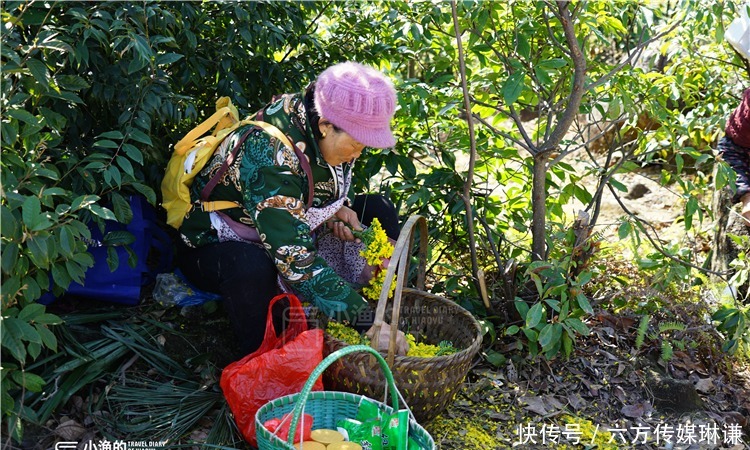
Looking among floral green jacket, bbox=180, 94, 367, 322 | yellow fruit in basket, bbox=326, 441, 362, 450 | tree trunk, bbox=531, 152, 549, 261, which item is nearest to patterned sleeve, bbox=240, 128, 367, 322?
floral green jacket, bbox=180, 94, 367, 322

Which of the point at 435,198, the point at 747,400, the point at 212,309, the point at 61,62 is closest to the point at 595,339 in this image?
the point at 747,400

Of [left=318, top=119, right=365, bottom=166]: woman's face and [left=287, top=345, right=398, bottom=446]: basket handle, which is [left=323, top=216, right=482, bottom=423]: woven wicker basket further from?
[left=318, top=119, right=365, bottom=166]: woman's face

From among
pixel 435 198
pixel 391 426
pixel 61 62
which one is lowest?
pixel 391 426

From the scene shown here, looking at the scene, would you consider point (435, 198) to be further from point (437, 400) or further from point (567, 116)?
point (437, 400)

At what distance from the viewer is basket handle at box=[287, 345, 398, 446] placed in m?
1.95

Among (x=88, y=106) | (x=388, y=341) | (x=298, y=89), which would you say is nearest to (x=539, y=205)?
(x=388, y=341)

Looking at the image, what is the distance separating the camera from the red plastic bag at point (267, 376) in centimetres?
234

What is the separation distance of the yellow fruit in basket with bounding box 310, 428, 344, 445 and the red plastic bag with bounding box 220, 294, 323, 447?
0.63 feet

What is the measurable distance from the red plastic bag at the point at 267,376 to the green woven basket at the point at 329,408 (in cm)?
8

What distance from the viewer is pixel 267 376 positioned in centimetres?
237

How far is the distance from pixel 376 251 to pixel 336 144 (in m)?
0.45

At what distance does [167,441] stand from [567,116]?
1864 mm

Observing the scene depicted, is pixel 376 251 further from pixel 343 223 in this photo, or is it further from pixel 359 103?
pixel 359 103

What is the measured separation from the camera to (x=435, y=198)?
3.18m
